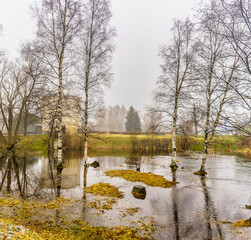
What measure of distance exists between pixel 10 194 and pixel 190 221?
8.73 m

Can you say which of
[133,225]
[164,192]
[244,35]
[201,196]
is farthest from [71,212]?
[244,35]

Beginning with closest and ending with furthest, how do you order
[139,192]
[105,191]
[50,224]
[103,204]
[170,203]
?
1. [50,224]
2. [103,204]
3. [170,203]
4. [139,192]
5. [105,191]

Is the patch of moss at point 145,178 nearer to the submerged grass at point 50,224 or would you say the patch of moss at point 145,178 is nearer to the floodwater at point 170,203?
the floodwater at point 170,203

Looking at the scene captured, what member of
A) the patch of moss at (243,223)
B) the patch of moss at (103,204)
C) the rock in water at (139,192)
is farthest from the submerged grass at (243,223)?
the patch of moss at (103,204)

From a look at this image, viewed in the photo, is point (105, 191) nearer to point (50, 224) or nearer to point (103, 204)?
point (103, 204)

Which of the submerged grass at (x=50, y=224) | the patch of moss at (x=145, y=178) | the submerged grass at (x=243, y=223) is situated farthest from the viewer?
the patch of moss at (x=145, y=178)

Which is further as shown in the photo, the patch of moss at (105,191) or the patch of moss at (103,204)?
the patch of moss at (105,191)

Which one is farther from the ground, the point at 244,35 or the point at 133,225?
the point at 244,35

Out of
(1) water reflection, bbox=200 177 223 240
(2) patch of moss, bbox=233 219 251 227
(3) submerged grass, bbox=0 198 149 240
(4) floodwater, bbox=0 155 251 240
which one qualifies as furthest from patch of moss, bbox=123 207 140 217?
(2) patch of moss, bbox=233 219 251 227

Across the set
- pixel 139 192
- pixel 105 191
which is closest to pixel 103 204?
pixel 105 191

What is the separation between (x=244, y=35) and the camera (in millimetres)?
6418

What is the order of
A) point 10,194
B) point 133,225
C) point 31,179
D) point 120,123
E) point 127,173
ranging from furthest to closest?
point 120,123 < point 127,173 < point 31,179 < point 10,194 < point 133,225

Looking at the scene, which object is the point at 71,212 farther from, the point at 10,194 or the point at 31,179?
the point at 31,179

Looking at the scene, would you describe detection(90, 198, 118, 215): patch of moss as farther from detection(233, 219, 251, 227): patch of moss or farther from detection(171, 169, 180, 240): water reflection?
detection(233, 219, 251, 227): patch of moss
